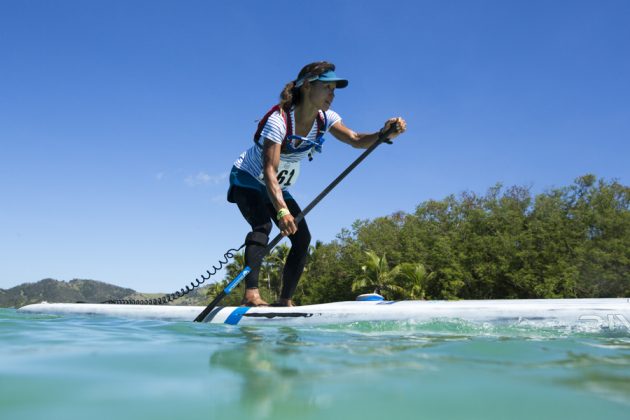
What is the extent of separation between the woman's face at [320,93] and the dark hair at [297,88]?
101 mm

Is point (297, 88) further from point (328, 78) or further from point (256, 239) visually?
point (256, 239)

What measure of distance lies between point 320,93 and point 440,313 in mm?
2112

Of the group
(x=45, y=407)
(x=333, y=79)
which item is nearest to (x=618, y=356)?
(x=45, y=407)

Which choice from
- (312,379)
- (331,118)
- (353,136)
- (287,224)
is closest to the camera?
(312,379)

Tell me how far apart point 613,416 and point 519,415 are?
0.22 m

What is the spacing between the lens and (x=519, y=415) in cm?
121

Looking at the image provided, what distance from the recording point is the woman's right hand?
4.11 meters

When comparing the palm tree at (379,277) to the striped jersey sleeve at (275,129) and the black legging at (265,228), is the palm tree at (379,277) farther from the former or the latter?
the striped jersey sleeve at (275,129)

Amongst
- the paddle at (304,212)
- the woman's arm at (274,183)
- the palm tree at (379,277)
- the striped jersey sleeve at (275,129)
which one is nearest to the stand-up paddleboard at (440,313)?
the paddle at (304,212)

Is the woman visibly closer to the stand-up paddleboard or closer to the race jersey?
the race jersey

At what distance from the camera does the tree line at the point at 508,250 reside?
87.0 feet

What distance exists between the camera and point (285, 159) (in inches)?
183

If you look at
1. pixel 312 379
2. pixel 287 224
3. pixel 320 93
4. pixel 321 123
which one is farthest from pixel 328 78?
pixel 312 379

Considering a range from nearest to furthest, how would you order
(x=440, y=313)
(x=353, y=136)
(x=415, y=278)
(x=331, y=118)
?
(x=440, y=313) < (x=331, y=118) < (x=353, y=136) < (x=415, y=278)
